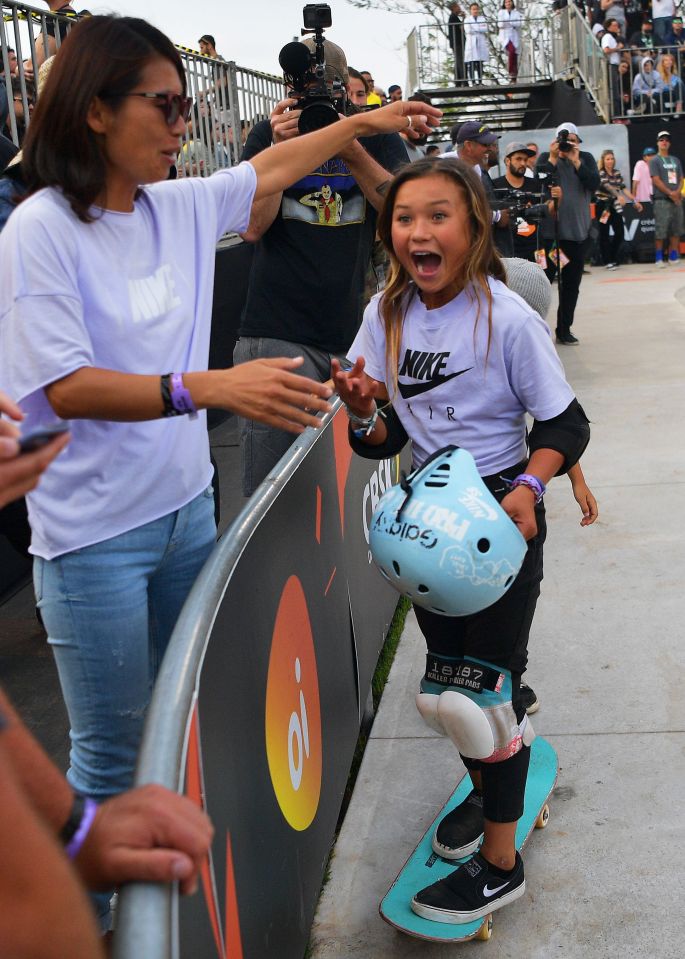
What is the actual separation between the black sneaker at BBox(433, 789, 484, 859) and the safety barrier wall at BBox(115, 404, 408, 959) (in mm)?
316

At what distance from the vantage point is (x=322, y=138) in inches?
109

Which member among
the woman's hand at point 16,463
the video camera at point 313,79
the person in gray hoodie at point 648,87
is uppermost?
the person in gray hoodie at point 648,87

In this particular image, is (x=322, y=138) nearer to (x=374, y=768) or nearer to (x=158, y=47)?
(x=158, y=47)

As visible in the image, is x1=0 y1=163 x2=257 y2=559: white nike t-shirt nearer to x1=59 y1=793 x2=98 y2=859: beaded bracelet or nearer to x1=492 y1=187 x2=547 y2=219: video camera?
x1=59 y1=793 x2=98 y2=859: beaded bracelet

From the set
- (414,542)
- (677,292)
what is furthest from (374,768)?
(677,292)

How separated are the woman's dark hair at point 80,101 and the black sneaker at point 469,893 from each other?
5.88ft

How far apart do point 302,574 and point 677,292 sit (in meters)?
13.8

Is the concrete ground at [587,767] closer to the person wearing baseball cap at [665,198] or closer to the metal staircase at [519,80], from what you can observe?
the person wearing baseball cap at [665,198]

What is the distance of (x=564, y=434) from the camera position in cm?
254

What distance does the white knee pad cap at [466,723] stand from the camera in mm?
2488

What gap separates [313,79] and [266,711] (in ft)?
7.13

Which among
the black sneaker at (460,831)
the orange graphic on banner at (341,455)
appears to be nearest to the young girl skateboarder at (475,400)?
the black sneaker at (460,831)

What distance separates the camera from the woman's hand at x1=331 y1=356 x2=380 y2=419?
2420 mm

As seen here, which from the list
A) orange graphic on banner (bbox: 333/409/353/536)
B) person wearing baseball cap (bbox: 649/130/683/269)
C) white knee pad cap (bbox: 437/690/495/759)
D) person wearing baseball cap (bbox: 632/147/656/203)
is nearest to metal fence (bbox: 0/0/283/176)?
orange graphic on banner (bbox: 333/409/353/536)
